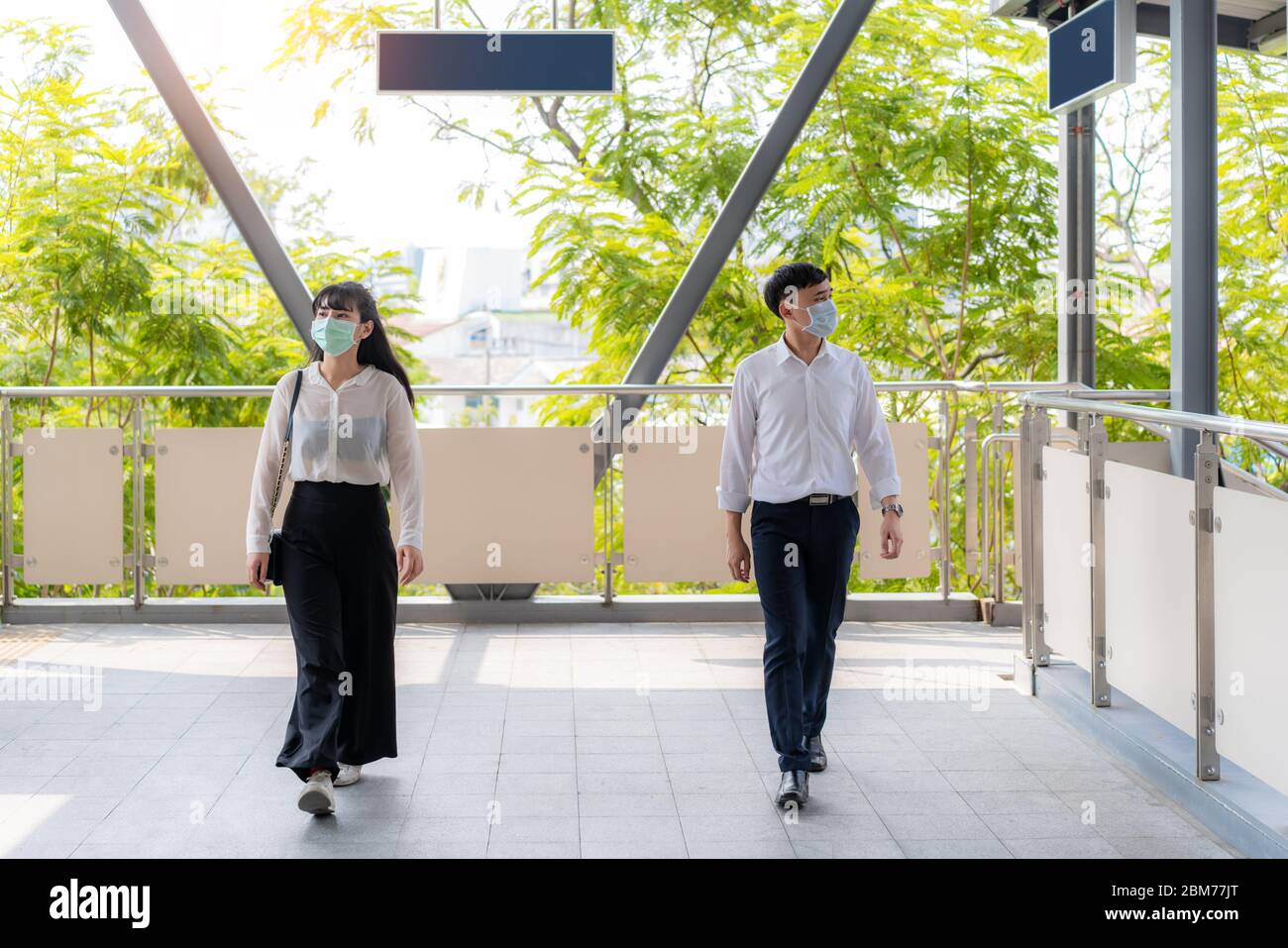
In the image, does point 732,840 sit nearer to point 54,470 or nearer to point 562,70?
point 562,70

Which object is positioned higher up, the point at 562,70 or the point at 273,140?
the point at 273,140

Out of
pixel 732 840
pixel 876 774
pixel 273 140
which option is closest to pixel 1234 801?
pixel 876 774

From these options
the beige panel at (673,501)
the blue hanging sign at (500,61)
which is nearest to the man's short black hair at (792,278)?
the blue hanging sign at (500,61)

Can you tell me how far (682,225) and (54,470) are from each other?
8898 millimetres

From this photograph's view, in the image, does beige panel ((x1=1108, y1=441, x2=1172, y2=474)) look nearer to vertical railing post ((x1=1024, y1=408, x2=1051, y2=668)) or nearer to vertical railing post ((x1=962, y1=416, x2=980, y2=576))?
vertical railing post ((x1=962, y1=416, x2=980, y2=576))

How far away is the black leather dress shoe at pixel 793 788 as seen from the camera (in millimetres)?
3684

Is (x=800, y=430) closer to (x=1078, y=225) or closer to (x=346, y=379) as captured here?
(x=346, y=379)

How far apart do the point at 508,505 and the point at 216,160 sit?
8.04ft

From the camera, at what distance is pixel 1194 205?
5.90 m

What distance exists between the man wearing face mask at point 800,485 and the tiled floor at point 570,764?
1.18 feet

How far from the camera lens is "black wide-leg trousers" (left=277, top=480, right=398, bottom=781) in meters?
3.68

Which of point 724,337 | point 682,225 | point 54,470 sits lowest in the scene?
point 54,470

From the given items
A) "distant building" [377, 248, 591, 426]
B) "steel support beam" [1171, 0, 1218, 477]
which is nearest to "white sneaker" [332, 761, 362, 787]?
"steel support beam" [1171, 0, 1218, 477]

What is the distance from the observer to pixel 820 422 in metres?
3.78
